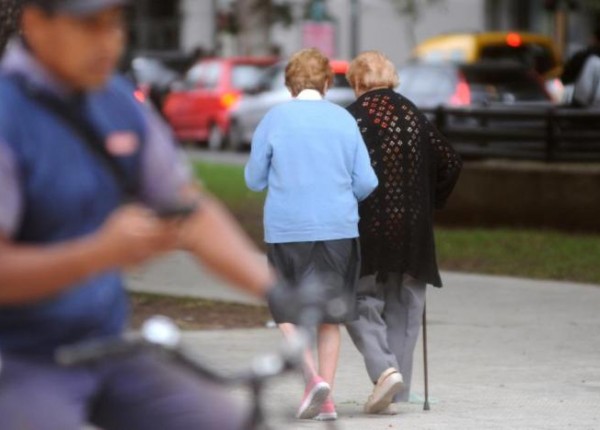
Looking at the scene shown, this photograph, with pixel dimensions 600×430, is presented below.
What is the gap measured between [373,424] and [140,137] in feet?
15.7

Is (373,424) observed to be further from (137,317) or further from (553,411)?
(137,317)

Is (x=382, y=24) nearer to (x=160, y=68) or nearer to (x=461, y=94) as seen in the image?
(x=160, y=68)

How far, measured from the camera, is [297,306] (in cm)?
336

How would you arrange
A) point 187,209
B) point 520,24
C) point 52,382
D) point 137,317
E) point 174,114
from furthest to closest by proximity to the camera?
1. point 520,24
2. point 174,114
3. point 137,317
4. point 52,382
5. point 187,209

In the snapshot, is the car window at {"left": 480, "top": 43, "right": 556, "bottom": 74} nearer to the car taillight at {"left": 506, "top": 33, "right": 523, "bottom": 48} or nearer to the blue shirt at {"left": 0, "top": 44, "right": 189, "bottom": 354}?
the car taillight at {"left": 506, "top": 33, "right": 523, "bottom": 48}

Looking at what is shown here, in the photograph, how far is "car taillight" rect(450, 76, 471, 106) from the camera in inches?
992

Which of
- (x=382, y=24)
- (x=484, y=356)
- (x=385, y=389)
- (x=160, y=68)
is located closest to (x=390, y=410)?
(x=385, y=389)

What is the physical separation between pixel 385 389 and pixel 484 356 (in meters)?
2.18

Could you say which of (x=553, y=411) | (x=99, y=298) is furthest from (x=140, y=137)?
(x=553, y=411)

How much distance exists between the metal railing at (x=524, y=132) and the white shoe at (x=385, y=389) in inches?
374

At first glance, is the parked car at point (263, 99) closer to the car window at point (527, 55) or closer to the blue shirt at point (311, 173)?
the car window at point (527, 55)

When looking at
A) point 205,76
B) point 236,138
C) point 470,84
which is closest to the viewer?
point 470,84

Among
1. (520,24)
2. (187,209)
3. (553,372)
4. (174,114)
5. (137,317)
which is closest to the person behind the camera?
(187,209)

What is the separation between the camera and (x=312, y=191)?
26.7ft
